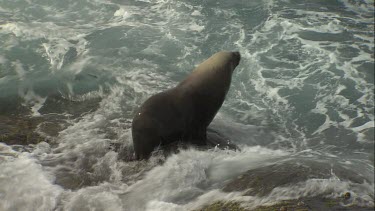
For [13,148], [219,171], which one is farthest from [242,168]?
[13,148]

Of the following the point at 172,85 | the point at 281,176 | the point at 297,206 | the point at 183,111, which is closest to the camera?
the point at 297,206

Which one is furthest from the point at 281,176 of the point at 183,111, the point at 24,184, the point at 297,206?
the point at 24,184

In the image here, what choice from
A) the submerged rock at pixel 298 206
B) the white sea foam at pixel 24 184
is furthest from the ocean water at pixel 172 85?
the submerged rock at pixel 298 206

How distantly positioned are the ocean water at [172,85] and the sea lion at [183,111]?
0.36 metres

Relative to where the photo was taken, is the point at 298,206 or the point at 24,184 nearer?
the point at 298,206

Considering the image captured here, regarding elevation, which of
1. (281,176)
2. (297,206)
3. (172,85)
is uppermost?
(297,206)

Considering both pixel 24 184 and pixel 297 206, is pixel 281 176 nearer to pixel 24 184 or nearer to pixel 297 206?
pixel 297 206

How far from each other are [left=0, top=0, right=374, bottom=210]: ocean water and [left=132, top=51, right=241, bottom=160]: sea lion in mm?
359

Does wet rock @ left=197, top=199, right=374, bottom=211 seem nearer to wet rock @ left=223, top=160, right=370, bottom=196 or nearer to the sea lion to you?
wet rock @ left=223, top=160, right=370, bottom=196

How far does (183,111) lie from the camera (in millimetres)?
7891

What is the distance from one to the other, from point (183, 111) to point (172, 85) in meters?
2.84

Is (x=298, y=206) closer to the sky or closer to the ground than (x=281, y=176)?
closer to the sky

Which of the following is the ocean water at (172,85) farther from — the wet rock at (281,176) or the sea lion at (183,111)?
the sea lion at (183,111)

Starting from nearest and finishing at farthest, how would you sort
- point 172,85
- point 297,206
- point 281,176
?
1. point 297,206
2. point 281,176
3. point 172,85
